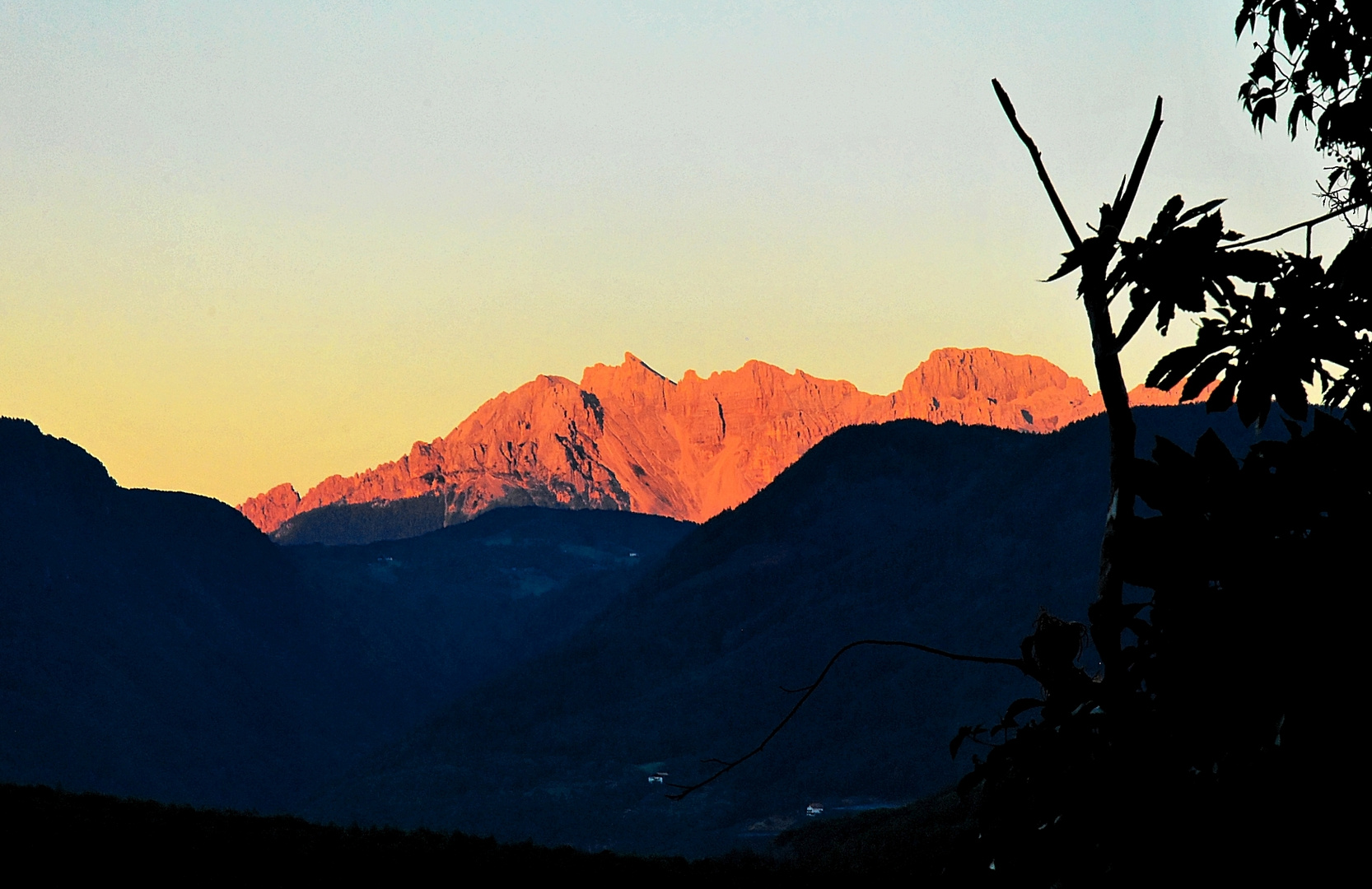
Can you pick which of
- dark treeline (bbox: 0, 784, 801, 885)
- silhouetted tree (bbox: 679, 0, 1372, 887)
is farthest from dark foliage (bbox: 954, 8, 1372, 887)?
dark treeline (bbox: 0, 784, 801, 885)

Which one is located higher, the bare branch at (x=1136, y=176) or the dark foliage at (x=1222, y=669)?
the bare branch at (x=1136, y=176)

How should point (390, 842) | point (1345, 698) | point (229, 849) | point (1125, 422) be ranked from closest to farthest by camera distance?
1. point (1345, 698)
2. point (1125, 422)
3. point (229, 849)
4. point (390, 842)

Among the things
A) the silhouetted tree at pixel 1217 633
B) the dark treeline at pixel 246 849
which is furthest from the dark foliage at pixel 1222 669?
the dark treeline at pixel 246 849

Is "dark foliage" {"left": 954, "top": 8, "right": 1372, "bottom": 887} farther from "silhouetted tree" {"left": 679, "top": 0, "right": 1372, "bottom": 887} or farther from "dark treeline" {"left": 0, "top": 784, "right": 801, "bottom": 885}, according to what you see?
"dark treeline" {"left": 0, "top": 784, "right": 801, "bottom": 885}

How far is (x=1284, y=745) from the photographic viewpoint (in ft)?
14.2

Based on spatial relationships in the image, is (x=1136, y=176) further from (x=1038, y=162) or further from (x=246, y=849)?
(x=246, y=849)

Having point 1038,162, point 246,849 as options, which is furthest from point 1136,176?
point 246,849

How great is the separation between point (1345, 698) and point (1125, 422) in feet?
7.98

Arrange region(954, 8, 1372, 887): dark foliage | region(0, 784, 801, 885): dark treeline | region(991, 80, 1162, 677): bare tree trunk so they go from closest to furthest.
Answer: region(954, 8, 1372, 887): dark foliage → region(991, 80, 1162, 677): bare tree trunk → region(0, 784, 801, 885): dark treeline

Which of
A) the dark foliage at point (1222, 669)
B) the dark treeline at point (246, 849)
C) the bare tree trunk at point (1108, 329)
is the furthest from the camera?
the dark treeline at point (246, 849)

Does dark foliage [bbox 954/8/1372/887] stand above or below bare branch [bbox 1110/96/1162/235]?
below

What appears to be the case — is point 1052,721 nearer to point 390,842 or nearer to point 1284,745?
point 1284,745

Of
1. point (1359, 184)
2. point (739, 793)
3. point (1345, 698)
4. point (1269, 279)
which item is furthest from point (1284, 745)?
point (739, 793)

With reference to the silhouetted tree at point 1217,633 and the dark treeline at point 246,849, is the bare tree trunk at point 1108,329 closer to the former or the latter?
the silhouetted tree at point 1217,633
